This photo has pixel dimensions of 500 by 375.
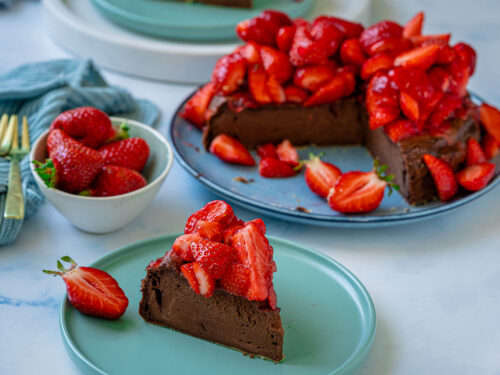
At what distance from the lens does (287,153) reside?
2.45m

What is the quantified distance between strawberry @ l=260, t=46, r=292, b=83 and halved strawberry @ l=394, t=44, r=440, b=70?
0.41 metres

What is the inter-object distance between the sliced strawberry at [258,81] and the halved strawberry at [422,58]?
1.63ft

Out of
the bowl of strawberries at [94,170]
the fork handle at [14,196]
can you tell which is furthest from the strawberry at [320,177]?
the fork handle at [14,196]

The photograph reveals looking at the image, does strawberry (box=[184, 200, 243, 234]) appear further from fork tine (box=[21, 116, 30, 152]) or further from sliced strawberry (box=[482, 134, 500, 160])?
sliced strawberry (box=[482, 134, 500, 160])

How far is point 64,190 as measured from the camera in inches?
74.2

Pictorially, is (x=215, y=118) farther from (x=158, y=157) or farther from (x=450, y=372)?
(x=450, y=372)

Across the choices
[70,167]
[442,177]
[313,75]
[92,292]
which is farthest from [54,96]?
[442,177]

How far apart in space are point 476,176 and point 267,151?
2.52ft

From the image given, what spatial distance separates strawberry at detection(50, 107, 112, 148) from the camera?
1971 millimetres

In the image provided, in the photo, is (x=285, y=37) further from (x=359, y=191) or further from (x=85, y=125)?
(x=85, y=125)

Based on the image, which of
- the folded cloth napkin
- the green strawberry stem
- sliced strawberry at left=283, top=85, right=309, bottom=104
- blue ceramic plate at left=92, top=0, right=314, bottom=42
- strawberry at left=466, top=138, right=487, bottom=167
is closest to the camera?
the green strawberry stem

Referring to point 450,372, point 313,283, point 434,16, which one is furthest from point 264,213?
point 434,16

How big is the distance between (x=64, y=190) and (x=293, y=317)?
767 mm

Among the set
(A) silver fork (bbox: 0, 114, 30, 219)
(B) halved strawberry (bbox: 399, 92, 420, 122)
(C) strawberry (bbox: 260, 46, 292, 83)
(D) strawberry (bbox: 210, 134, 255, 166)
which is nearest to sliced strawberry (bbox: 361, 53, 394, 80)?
(B) halved strawberry (bbox: 399, 92, 420, 122)
